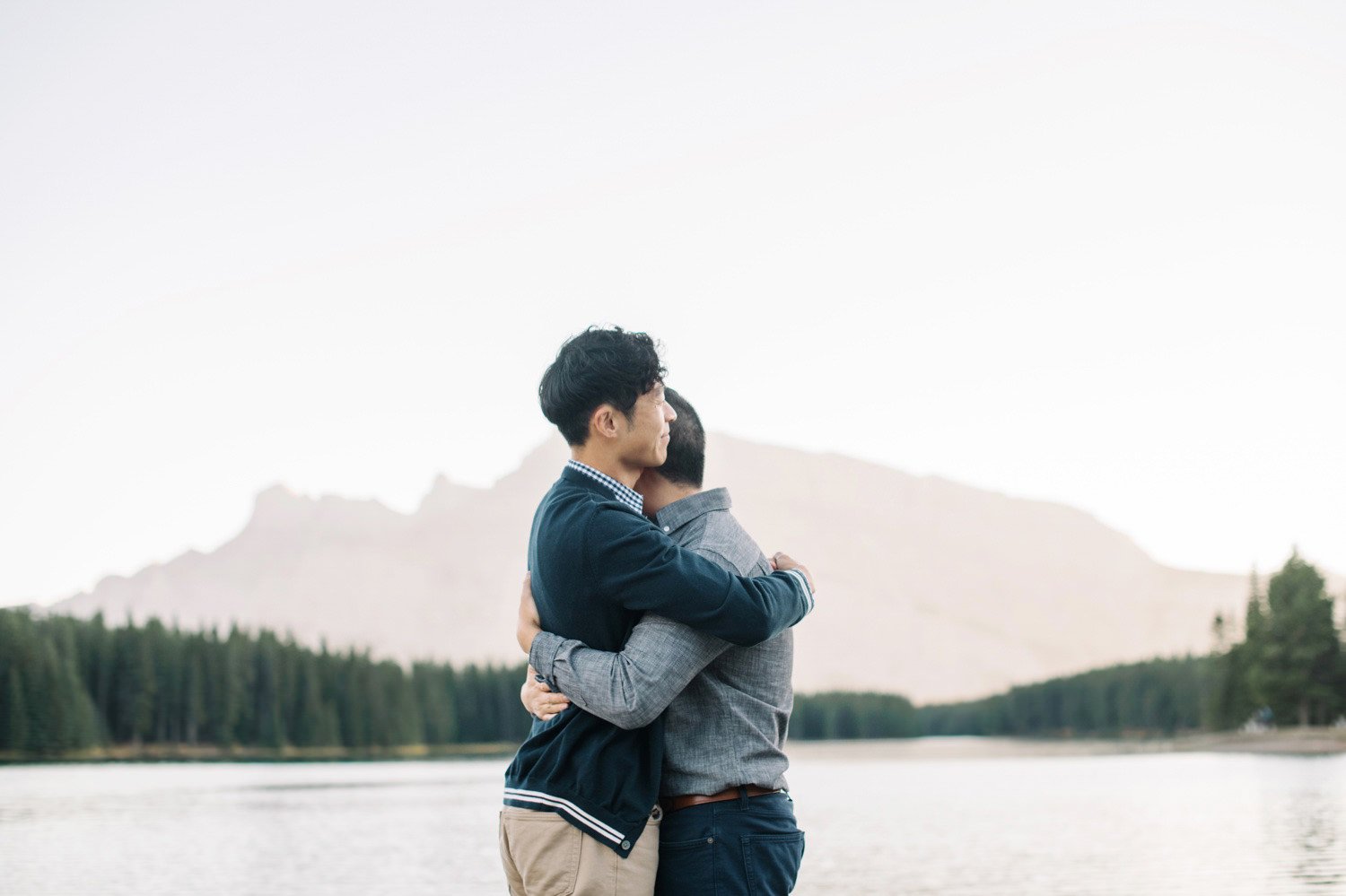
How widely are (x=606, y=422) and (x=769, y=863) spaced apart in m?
1.07

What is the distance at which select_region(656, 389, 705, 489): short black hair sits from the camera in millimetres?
3352

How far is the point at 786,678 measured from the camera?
3238 millimetres

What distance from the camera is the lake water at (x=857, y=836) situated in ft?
56.1

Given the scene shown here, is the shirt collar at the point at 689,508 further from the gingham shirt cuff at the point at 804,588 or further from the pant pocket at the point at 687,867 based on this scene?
the pant pocket at the point at 687,867

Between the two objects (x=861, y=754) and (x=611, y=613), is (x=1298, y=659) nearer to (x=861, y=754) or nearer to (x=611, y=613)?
(x=861, y=754)

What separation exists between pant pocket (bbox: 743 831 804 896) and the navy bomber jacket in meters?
0.28

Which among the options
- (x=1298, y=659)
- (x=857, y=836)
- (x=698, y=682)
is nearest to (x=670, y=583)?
(x=698, y=682)

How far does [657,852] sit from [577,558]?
2.25ft

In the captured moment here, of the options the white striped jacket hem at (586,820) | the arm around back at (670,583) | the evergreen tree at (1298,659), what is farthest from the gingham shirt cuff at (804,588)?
the evergreen tree at (1298,659)

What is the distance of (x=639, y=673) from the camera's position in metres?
2.91

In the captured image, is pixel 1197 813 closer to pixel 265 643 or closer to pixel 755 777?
pixel 755 777

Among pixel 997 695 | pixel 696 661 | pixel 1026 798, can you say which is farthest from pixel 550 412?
pixel 997 695

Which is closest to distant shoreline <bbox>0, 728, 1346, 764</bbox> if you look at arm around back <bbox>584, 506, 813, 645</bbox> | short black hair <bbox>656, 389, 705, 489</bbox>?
short black hair <bbox>656, 389, 705, 489</bbox>

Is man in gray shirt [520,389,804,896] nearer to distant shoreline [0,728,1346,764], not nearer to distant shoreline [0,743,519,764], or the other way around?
distant shoreline [0,728,1346,764]
